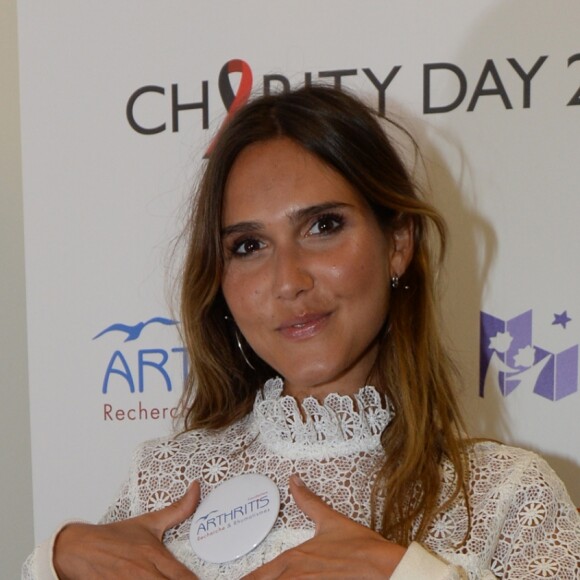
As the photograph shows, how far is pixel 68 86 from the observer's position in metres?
1.88

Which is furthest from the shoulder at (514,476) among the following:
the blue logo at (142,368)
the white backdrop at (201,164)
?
the blue logo at (142,368)

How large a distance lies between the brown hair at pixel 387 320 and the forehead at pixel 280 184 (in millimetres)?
14

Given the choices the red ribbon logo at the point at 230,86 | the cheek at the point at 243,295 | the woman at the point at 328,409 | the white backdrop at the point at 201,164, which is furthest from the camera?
the red ribbon logo at the point at 230,86

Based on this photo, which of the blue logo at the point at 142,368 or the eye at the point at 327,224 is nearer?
the eye at the point at 327,224

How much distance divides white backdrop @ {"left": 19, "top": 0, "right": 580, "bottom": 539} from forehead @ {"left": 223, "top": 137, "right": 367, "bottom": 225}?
372 millimetres

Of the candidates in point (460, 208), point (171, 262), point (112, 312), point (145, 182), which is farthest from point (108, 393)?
point (460, 208)

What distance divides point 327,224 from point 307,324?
0.47 ft

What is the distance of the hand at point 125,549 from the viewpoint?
134cm

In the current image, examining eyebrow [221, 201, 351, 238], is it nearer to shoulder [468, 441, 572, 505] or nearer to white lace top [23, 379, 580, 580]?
white lace top [23, 379, 580, 580]

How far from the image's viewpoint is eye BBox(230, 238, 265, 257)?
4.73ft

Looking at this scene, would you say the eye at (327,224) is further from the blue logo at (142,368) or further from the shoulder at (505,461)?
the blue logo at (142,368)

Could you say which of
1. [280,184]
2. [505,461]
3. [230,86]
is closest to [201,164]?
[230,86]

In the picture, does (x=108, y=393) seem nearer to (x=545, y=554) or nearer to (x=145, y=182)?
(x=145, y=182)

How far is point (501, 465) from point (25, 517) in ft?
3.70
